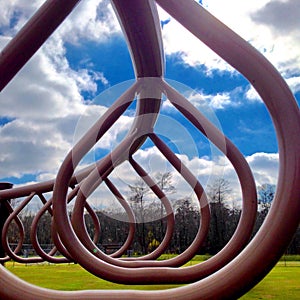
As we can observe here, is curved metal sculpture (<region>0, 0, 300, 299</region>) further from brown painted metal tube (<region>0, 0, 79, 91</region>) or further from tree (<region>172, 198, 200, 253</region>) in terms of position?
tree (<region>172, 198, 200, 253</region>)

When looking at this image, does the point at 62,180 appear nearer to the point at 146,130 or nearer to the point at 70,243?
the point at 70,243

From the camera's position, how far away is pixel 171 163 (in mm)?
5016

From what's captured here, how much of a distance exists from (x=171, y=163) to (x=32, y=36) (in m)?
3.30

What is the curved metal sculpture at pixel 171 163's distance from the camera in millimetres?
1504

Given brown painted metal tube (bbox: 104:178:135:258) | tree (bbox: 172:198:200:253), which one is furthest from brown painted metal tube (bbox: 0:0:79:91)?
tree (bbox: 172:198:200:253)

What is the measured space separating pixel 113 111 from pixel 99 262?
134 centimetres

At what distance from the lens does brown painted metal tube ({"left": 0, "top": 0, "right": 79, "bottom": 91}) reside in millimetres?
1849

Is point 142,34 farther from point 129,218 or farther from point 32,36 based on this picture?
point 129,218

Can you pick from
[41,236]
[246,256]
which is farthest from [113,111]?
[41,236]

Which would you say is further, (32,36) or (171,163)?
(171,163)

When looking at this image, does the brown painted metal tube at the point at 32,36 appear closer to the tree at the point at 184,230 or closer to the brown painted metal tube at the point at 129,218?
the brown painted metal tube at the point at 129,218

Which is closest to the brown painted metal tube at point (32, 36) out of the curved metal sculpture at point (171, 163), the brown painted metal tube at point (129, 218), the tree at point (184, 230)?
the curved metal sculpture at point (171, 163)

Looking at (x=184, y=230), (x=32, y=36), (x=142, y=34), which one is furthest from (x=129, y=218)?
(x=184, y=230)

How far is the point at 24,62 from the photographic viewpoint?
1.90m
